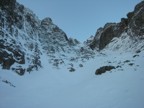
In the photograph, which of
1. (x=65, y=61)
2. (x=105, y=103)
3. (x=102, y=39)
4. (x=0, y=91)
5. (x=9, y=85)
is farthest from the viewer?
(x=102, y=39)

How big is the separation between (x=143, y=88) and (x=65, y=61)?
3372 centimetres

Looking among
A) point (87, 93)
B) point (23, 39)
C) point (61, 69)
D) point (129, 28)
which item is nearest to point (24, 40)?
point (23, 39)

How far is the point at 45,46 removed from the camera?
170 ft

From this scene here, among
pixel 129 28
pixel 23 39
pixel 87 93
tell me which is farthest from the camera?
pixel 129 28

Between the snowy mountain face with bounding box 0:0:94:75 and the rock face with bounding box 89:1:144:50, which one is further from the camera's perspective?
the rock face with bounding box 89:1:144:50

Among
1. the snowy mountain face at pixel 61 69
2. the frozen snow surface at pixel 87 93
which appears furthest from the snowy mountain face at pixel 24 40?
the frozen snow surface at pixel 87 93

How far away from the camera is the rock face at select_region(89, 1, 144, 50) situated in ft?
130

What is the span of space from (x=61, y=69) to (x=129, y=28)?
20975 mm

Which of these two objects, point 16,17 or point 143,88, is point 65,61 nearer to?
point 16,17

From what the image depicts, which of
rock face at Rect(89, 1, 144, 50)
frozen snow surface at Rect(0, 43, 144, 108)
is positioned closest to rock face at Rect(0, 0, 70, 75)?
frozen snow surface at Rect(0, 43, 144, 108)

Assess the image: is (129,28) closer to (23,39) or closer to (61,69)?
(61,69)

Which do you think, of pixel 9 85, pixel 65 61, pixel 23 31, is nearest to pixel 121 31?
pixel 65 61

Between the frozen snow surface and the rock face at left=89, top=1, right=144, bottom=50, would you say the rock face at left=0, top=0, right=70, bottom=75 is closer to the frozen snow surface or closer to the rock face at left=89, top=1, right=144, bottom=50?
the frozen snow surface

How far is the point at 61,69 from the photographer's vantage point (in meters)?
40.9
